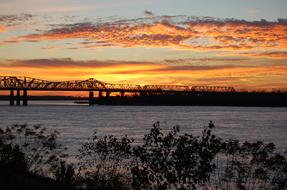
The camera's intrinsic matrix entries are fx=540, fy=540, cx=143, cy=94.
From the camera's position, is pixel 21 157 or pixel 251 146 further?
pixel 21 157

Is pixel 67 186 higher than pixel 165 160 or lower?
lower

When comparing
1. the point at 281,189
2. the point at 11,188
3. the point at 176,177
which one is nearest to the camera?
the point at 11,188

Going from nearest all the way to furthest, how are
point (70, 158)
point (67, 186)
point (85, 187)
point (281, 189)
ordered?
point (281, 189) → point (67, 186) → point (85, 187) → point (70, 158)

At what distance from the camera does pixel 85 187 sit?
1788cm

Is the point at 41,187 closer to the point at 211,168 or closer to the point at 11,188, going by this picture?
the point at 11,188

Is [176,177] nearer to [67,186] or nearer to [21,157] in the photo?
[67,186]

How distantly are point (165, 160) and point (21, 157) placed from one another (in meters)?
6.64

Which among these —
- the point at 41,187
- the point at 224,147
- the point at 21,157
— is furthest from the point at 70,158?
the point at 224,147

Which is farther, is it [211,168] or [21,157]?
[21,157]

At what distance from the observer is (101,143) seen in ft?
57.9

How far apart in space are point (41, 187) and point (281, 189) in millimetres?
6777

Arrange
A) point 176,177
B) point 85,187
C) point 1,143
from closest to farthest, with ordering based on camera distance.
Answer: point 176,177 < point 85,187 < point 1,143

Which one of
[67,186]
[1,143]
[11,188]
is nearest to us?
[11,188]

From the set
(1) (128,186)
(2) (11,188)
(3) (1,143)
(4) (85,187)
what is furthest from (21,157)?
(2) (11,188)
